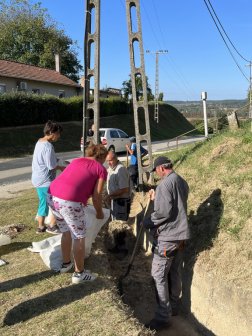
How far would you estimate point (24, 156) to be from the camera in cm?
1841

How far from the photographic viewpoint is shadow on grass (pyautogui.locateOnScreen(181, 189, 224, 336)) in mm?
4469

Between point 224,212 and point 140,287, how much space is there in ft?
5.84

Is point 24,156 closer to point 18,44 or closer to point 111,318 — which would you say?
point 111,318

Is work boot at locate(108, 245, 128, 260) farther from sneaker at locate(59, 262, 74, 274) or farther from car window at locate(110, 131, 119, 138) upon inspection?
car window at locate(110, 131, 119, 138)

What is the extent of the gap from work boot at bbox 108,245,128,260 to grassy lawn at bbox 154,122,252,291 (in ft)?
4.52

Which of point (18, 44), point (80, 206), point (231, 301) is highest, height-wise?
point (18, 44)

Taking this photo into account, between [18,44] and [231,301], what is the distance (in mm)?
43901

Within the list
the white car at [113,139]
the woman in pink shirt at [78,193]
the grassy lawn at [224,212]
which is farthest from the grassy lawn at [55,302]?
the white car at [113,139]

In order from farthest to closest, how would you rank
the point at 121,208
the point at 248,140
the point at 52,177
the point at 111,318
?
1. the point at 248,140
2. the point at 121,208
3. the point at 52,177
4. the point at 111,318

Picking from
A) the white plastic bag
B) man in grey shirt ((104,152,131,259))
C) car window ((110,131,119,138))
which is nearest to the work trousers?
man in grey shirt ((104,152,131,259))

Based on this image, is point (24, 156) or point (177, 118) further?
point (177, 118)

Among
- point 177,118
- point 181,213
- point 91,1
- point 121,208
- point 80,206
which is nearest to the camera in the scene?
point 80,206

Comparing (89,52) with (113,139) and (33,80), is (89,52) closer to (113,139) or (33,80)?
(113,139)

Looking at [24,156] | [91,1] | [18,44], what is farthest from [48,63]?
[91,1]
